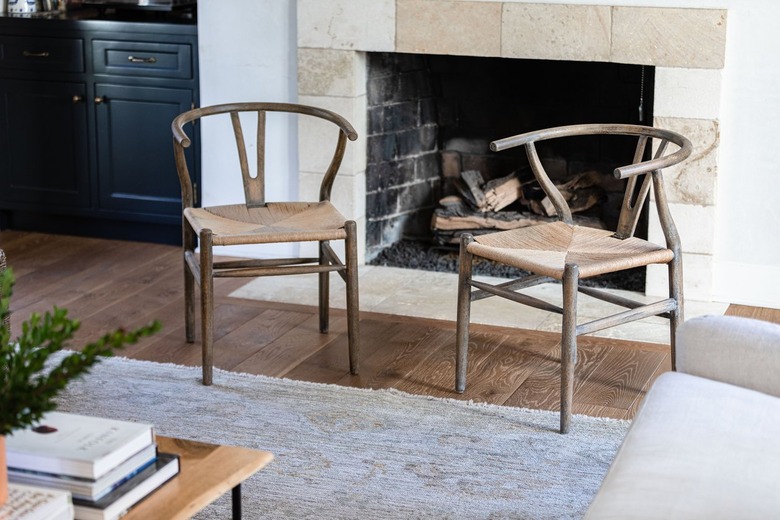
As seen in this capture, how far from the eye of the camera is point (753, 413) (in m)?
1.89

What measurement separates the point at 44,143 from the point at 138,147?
429mm

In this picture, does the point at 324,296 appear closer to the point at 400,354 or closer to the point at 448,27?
the point at 400,354

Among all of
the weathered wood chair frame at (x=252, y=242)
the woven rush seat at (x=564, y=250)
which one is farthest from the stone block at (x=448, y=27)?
the woven rush seat at (x=564, y=250)

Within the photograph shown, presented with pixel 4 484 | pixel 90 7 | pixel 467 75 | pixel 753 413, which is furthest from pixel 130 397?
pixel 90 7

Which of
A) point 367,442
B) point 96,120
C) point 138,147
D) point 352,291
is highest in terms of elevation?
point 96,120

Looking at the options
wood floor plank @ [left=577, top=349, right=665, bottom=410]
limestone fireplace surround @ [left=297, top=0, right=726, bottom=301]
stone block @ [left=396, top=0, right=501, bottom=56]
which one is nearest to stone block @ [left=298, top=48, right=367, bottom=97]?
limestone fireplace surround @ [left=297, top=0, right=726, bottom=301]

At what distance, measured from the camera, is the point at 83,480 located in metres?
1.58

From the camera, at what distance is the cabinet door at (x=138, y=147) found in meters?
4.34

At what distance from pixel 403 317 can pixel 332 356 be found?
438mm

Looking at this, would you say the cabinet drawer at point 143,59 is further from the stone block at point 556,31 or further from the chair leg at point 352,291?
the chair leg at point 352,291

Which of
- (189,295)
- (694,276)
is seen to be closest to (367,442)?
(189,295)

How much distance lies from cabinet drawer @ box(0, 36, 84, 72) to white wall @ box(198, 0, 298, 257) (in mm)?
538

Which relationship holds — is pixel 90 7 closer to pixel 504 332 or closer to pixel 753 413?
pixel 504 332

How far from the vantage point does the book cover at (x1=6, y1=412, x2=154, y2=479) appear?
62.6 inches
